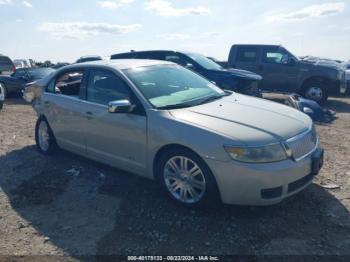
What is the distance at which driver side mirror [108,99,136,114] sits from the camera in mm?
4004

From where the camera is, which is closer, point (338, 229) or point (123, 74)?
point (338, 229)

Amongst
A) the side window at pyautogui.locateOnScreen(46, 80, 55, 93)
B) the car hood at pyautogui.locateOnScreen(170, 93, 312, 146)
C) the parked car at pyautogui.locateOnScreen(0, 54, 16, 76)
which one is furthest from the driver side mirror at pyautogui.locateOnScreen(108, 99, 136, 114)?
the parked car at pyautogui.locateOnScreen(0, 54, 16, 76)

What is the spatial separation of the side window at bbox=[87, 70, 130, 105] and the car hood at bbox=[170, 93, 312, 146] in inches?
31.9

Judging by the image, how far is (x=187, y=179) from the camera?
12.5ft

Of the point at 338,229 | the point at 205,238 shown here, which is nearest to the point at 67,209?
the point at 205,238

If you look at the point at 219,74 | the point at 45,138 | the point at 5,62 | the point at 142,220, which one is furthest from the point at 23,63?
the point at 142,220

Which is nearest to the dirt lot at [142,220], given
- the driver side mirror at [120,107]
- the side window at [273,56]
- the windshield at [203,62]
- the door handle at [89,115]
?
the door handle at [89,115]

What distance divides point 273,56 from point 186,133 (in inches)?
373

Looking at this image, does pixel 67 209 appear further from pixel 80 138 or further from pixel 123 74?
pixel 123 74

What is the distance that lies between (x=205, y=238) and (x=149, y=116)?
146 centimetres

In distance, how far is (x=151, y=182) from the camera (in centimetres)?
470

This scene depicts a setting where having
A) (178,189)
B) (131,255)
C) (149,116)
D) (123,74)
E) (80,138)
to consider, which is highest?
(123,74)

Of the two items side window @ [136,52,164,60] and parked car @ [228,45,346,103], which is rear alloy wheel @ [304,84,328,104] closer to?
parked car @ [228,45,346,103]

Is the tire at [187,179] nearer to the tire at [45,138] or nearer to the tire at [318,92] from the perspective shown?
the tire at [45,138]
